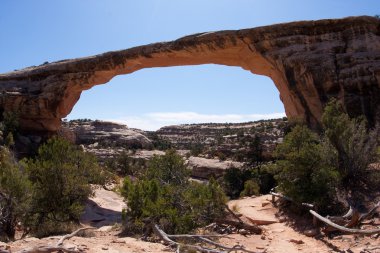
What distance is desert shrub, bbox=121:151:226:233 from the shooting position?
7.91 metres

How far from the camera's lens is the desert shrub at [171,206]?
7.91 metres

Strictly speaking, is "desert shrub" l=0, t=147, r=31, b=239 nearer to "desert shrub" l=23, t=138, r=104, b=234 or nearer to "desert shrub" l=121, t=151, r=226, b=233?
"desert shrub" l=23, t=138, r=104, b=234

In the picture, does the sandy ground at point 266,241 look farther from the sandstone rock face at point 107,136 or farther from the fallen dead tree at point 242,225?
the sandstone rock face at point 107,136

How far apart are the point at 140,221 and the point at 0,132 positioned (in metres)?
12.7

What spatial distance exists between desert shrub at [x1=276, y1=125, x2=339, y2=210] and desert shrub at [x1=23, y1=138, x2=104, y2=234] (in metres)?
5.88

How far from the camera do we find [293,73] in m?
14.5

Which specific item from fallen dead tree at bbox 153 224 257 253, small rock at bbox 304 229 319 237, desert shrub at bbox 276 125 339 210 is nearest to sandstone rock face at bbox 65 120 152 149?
desert shrub at bbox 276 125 339 210

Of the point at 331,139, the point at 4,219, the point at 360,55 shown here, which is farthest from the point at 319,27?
the point at 4,219

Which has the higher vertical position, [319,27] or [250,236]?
[319,27]

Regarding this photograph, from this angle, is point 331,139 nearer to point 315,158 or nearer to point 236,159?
point 315,158

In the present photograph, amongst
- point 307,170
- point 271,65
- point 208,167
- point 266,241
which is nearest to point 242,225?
point 266,241

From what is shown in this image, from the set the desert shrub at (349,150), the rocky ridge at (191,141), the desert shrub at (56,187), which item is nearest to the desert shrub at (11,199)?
the desert shrub at (56,187)

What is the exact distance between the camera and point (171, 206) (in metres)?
8.62

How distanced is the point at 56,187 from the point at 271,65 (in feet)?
32.6
